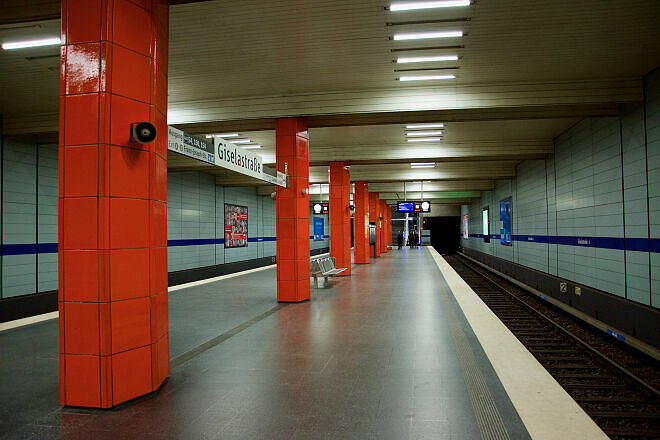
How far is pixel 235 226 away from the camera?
20047 mm

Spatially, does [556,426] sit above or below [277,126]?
below

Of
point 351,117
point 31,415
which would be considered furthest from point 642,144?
point 31,415

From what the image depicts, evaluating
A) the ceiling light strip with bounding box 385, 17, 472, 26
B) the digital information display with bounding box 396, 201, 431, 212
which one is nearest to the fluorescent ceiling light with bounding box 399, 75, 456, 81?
the ceiling light strip with bounding box 385, 17, 472, 26

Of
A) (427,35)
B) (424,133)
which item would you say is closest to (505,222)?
(424,133)

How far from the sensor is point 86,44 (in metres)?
3.28

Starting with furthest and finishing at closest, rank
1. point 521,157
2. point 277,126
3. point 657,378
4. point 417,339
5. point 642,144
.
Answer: point 521,157
point 277,126
point 642,144
point 657,378
point 417,339

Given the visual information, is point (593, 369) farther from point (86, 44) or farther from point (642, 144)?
point (86, 44)

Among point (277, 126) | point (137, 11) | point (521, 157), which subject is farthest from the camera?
point (521, 157)

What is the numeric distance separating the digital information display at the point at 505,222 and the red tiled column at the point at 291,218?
47.5 feet

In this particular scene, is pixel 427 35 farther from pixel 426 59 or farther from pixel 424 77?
pixel 424 77

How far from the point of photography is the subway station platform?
283cm

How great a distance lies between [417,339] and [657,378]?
12.2ft

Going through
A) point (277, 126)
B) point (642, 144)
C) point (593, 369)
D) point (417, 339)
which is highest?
point (277, 126)

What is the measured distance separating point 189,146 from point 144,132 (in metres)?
0.81
